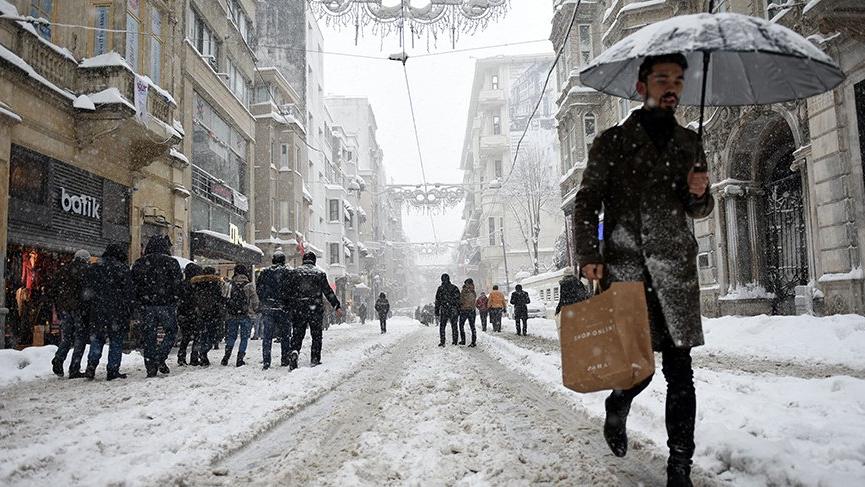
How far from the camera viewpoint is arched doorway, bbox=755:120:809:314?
50.7 feet

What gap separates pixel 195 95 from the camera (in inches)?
890

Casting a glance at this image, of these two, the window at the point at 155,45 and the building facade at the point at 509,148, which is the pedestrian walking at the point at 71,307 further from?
the building facade at the point at 509,148

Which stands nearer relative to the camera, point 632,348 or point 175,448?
point 632,348

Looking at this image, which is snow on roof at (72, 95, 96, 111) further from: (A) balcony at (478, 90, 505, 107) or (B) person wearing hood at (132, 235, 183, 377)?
(A) balcony at (478, 90, 505, 107)

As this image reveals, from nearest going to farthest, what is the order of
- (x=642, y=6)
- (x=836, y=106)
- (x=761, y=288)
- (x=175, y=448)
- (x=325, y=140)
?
(x=175, y=448) < (x=836, y=106) < (x=761, y=288) < (x=642, y=6) < (x=325, y=140)

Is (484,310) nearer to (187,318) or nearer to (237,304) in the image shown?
(237,304)

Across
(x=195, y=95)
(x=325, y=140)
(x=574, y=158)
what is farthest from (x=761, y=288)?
(x=325, y=140)

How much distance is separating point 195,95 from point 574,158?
55.4ft

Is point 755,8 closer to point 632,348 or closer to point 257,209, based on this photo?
point 632,348

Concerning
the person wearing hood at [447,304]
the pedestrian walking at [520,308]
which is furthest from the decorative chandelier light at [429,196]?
the person wearing hood at [447,304]

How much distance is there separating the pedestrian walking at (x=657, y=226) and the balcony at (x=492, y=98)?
66228mm

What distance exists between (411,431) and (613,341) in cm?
198

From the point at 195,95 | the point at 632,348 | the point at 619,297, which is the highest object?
the point at 195,95

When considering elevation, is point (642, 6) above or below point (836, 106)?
above
